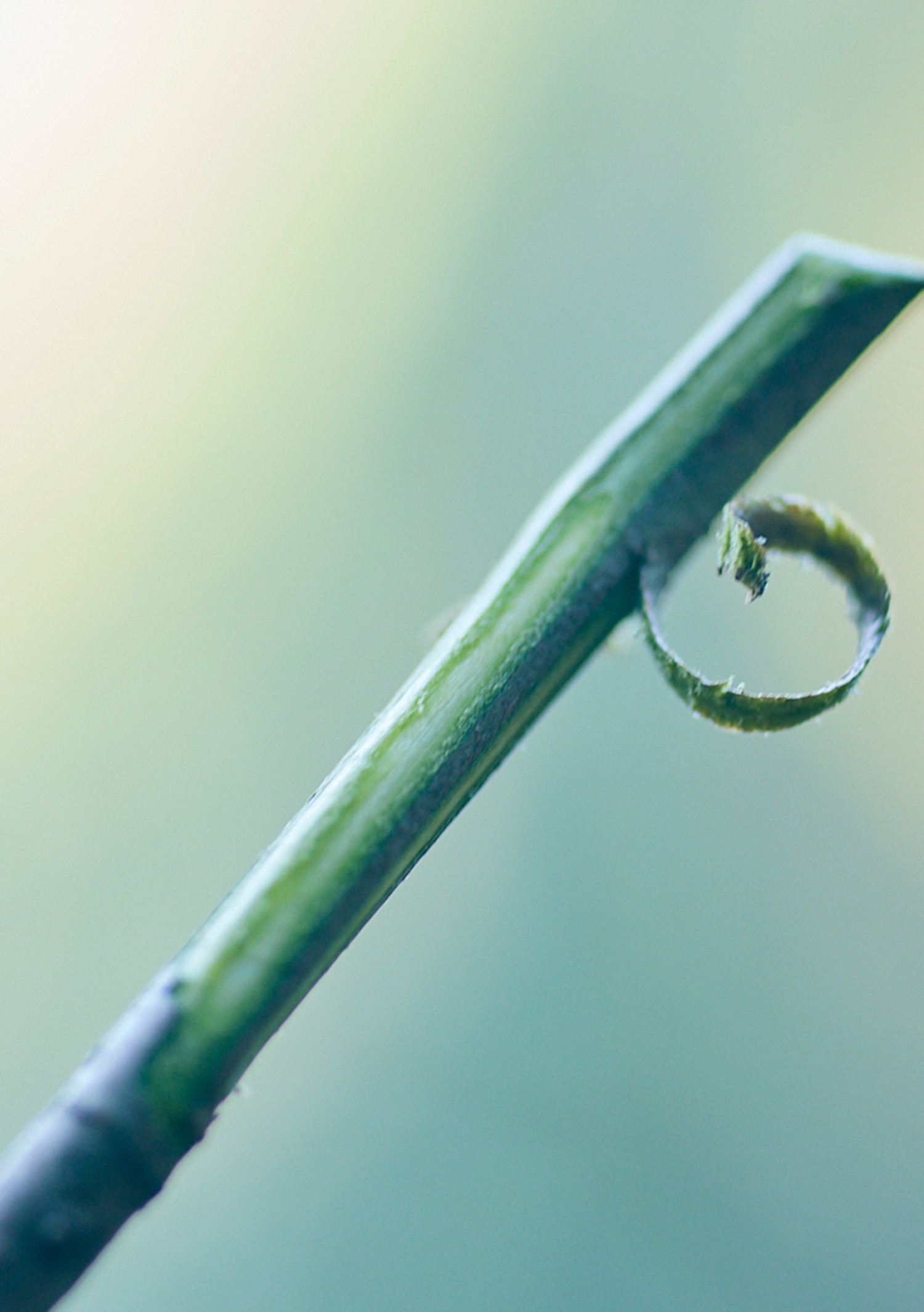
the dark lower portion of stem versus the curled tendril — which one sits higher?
the curled tendril

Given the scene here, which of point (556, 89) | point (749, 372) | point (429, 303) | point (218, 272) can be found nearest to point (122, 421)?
point (218, 272)

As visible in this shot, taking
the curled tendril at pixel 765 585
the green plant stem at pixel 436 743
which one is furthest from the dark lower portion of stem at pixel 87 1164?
the curled tendril at pixel 765 585

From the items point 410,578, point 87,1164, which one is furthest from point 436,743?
A: point 410,578

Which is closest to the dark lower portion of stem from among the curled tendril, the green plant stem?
the green plant stem

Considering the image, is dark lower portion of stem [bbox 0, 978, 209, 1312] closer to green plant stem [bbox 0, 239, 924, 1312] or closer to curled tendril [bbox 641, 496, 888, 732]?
green plant stem [bbox 0, 239, 924, 1312]

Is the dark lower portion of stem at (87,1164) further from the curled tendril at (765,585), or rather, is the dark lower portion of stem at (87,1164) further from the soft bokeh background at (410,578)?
the soft bokeh background at (410,578)

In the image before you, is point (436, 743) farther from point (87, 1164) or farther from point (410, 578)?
point (410, 578)

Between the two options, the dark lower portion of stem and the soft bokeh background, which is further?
the soft bokeh background

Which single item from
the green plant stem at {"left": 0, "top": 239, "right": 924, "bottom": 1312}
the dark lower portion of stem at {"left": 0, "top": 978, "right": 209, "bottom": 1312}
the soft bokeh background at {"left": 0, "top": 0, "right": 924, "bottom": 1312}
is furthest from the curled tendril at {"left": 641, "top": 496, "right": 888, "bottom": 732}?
the soft bokeh background at {"left": 0, "top": 0, "right": 924, "bottom": 1312}
